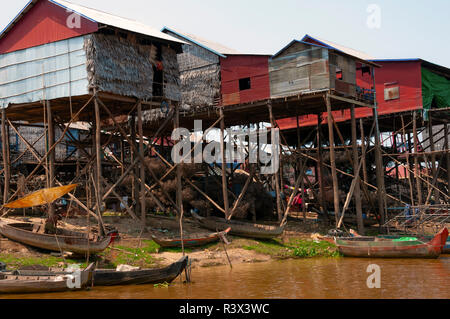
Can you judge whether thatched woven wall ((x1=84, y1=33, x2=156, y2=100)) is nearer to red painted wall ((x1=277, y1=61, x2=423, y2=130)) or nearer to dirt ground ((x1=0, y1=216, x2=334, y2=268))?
dirt ground ((x1=0, y1=216, x2=334, y2=268))

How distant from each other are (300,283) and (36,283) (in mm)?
8230

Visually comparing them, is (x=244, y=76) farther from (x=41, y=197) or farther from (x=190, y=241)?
(x=41, y=197)

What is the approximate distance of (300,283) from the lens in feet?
54.5

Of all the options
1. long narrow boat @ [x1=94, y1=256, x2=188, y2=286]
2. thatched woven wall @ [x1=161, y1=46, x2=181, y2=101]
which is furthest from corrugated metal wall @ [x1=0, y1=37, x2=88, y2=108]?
long narrow boat @ [x1=94, y1=256, x2=188, y2=286]

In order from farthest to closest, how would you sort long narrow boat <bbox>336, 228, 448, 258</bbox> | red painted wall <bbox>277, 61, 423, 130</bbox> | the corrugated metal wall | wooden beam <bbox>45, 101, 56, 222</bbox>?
red painted wall <bbox>277, 61, 423, 130</bbox>, the corrugated metal wall, long narrow boat <bbox>336, 228, 448, 258</bbox>, wooden beam <bbox>45, 101, 56, 222</bbox>

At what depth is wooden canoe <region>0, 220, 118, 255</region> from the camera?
1825cm

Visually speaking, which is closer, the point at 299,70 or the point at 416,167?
the point at 299,70

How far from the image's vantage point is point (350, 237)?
23.4 meters

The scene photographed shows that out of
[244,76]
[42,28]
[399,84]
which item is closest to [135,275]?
[42,28]

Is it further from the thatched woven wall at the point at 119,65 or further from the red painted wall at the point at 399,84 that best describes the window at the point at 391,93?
the thatched woven wall at the point at 119,65

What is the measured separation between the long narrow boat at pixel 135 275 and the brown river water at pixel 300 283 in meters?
0.21

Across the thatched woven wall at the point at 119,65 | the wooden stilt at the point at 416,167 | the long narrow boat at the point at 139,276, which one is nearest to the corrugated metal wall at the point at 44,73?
the thatched woven wall at the point at 119,65

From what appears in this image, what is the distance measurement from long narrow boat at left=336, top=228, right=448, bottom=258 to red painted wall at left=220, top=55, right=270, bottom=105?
978 centimetres
